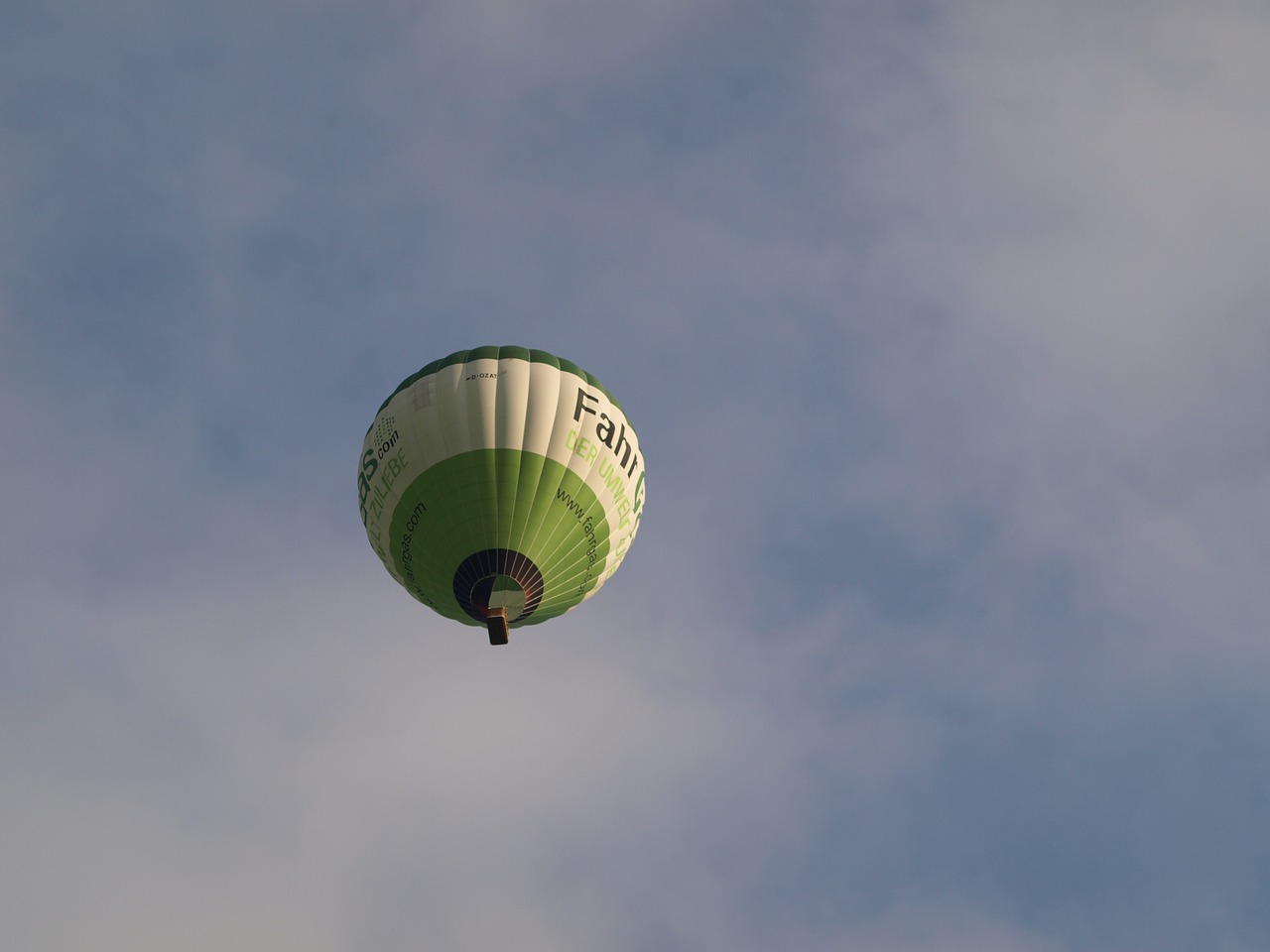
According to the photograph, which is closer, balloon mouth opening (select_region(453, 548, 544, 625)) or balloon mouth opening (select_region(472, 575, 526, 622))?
balloon mouth opening (select_region(453, 548, 544, 625))

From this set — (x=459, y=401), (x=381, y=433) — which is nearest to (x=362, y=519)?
(x=381, y=433)

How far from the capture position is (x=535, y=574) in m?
26.1

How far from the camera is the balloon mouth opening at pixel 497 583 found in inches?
1012

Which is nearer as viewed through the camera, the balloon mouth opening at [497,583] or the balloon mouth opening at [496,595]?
the balloon mouth opening at [497,583]

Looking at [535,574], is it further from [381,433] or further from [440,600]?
[381,433]

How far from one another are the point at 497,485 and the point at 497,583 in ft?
6.62

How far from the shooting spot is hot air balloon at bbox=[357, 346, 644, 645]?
84.4 feet

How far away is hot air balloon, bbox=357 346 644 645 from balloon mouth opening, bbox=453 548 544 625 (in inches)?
1.0

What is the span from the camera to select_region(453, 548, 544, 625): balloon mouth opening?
2570cm

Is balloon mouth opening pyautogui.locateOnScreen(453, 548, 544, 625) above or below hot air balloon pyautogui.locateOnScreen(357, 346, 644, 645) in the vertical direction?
below

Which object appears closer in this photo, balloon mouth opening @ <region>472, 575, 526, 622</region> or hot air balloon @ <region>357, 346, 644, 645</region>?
hot air balloon @ <region>357, 346, 644, 645</region>

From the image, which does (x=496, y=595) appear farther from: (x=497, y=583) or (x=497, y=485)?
(x=497, y=485)

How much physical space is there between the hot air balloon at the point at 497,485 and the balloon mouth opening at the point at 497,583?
0.09ft

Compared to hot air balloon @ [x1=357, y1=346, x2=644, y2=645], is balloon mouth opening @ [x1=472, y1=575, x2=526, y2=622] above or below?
below
